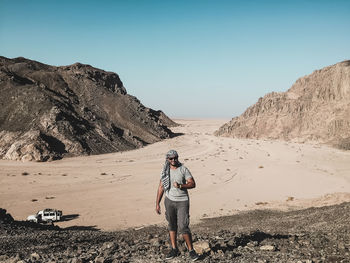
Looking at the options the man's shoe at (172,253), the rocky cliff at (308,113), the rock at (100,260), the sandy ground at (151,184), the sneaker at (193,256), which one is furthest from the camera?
the rocky cliff at (308,113)

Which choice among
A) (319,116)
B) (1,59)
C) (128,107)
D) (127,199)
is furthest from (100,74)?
(127,199)

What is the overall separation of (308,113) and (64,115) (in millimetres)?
46052

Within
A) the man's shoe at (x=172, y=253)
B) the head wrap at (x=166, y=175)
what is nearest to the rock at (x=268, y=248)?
the man's shoe at (x=172, y=253)

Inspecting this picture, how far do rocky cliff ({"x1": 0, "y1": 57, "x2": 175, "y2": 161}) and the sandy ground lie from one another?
9.11ft

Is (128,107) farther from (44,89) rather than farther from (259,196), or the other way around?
(259,196)

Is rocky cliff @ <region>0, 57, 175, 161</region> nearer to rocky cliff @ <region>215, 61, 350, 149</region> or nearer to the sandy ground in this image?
the sandy ground

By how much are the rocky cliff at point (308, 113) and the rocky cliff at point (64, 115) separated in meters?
21.9

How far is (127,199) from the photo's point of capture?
77.3 ft

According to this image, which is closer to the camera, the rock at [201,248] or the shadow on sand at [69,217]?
the rock at [201,248]

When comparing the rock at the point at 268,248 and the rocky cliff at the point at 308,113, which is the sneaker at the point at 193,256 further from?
the rocky cliff at the point at 308,113

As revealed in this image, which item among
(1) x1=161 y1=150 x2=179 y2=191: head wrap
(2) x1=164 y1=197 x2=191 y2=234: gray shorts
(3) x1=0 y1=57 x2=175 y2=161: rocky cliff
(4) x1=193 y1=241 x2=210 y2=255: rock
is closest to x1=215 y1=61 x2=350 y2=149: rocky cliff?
(3) x1=0 y1=57 x2=175 y2=161: rocky cliff

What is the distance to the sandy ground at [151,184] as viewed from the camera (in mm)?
20644

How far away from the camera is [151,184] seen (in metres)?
28.4

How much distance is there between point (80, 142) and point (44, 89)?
1418 centimetres
